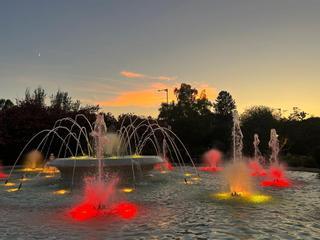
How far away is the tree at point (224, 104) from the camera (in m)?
106

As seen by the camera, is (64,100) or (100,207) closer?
(100,207)

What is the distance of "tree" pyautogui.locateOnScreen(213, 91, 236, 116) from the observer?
106 metres

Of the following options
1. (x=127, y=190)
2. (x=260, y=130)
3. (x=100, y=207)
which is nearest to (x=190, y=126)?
(x=260, y=130)

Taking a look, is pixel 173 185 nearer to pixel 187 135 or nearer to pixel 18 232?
pixel 18 232

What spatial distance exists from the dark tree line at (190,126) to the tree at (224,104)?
17156 mm

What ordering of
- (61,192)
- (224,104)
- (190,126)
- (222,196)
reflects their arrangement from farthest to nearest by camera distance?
(224,104) < (190,126) < (61,192) < (222,196)

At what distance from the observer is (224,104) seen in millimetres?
107562

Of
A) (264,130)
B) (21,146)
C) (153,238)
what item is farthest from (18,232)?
(264,130)

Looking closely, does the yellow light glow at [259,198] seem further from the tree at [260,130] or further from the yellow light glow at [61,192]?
the tree at [260,130]

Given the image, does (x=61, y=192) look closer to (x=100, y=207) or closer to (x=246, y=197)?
(x=100, y=207)

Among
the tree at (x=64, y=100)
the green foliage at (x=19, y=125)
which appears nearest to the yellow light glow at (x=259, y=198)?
the green foliage at (x=19, y=125)

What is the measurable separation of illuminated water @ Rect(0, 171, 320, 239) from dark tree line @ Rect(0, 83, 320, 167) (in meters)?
18.1

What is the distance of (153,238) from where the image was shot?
8.62 meters

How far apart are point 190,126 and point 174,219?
46705 mm
